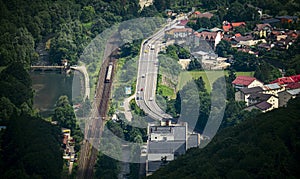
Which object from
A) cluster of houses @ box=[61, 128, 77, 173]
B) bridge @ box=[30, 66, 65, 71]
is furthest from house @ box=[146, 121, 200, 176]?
bridge @ box=[30, 66, 65, 71]

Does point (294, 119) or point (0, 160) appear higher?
point (294, 119)

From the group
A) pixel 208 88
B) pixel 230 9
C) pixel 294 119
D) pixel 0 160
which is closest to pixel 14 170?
pixel 0 160

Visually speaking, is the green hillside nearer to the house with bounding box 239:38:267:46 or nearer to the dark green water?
the dark green water

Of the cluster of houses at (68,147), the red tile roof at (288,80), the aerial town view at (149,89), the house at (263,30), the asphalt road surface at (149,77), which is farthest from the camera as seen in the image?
the house at (263,30)

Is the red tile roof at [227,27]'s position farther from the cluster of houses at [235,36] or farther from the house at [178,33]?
the house at [178,33]

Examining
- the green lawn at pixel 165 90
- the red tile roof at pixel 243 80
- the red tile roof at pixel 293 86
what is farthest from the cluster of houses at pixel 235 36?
the red tile roof at pixel 293 86

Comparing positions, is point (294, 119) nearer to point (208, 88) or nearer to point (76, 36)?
point (208, 88)

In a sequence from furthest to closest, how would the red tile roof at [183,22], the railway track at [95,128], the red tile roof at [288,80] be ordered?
the red tile roof at [183,22] < the red tile roof at [288,80] < the railway track at [95,128]
